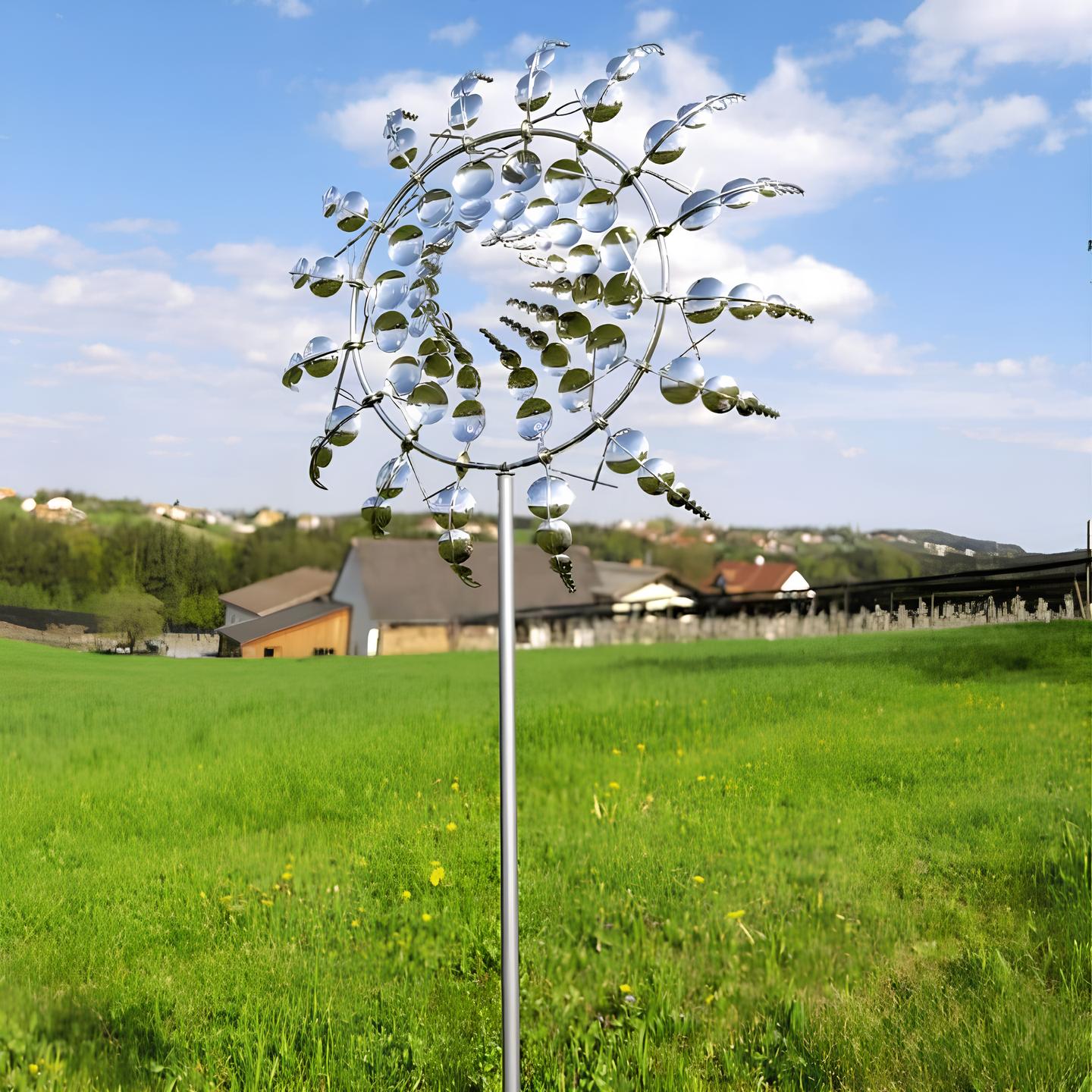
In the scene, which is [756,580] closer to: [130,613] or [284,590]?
[284,590]

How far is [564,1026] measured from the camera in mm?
2590

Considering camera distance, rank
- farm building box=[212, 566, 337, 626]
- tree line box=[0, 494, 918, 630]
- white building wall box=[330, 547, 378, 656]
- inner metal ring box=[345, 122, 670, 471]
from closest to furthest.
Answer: inner metal ring box=[345, 122, 670, 471]
tree line box=[0, 494, 918, 630]
farm building box=[212, 566, 337, 626]
white building wall box=[330, 547, 378, 656]

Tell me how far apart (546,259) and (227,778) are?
213 cm

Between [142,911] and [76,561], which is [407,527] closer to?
[76,561]

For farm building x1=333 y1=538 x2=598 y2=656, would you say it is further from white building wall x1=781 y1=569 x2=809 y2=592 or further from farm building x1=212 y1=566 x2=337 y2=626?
white building wall x1=781 y1=569 x2=809 y2=592

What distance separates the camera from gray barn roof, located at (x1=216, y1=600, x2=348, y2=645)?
10.4ft

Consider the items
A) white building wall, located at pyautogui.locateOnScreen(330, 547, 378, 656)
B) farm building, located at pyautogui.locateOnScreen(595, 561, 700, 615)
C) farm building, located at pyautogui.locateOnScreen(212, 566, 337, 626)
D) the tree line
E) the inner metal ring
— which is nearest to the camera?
the inner metal ring

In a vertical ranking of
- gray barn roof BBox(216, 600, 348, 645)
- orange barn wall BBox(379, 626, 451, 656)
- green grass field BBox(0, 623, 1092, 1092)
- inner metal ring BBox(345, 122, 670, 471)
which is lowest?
green grass field BBox(0, 623, 1092, 1092)

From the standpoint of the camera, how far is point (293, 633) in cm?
326

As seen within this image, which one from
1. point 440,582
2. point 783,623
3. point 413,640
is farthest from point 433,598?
point 783,623

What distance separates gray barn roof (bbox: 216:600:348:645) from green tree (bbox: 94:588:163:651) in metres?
0.22

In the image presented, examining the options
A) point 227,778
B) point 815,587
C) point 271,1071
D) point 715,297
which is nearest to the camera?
point 715,297

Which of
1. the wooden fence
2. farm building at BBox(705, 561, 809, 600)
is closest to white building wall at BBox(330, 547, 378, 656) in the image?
the wooden fence

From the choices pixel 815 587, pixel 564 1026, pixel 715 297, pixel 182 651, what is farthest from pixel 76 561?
pixel 815 587
